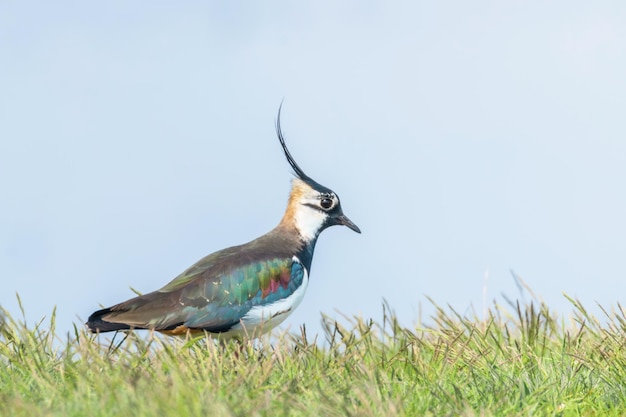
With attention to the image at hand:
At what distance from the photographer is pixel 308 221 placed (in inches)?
327

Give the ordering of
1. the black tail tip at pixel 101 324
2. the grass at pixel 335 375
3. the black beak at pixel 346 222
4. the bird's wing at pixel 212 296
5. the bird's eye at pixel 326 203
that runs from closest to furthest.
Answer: the grass at pixel 335 375, the black tail tip at pixel 101 324, the bird's wing at pixel 212 296, the bird's eye at pixel 326 203, the black beak at pixel 346 222

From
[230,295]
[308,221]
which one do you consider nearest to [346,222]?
[308,221]

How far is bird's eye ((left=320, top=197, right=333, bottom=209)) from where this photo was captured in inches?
330

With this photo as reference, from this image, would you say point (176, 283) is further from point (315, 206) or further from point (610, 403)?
point (610, 403)

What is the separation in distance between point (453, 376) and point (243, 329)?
5.64 feet

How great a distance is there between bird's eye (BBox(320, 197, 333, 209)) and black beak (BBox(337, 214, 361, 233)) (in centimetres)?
20

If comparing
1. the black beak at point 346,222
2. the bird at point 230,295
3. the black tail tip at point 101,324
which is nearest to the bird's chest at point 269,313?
the bird at point 230,295

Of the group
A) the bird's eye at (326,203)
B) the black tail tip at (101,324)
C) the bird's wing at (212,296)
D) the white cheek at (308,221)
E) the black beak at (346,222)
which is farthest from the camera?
the black beak at (346,222)

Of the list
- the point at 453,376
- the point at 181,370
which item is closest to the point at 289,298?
the point at 453,376

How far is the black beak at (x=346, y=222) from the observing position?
861cm

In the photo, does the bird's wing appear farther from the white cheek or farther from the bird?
the white cheek

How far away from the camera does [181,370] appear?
5.59m

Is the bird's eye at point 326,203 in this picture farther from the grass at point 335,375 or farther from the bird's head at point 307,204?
the grass at point 335,375

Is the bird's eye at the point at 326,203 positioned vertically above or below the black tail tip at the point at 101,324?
above
